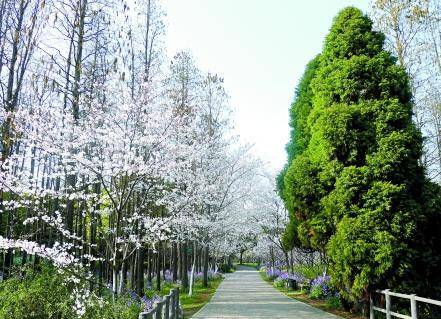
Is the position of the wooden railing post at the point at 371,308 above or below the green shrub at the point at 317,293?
above

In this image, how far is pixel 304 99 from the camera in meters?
17.5

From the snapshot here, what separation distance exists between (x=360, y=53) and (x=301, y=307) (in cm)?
917

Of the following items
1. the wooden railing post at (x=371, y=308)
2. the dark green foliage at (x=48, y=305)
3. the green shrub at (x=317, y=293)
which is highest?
the dark green foliage at (x=48, y=305)

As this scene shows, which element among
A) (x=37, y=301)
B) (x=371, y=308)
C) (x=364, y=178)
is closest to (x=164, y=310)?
(x=37, y=301)

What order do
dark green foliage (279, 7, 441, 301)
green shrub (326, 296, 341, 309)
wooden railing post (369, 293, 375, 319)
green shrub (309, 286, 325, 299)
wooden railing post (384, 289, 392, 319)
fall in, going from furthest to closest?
green shrub (309, 286, 325, 299), green shrub (326, 296, 341, 309), wooden railing post (369, 293, 375, 319), dark green foliage (279, 7, 441, 301), wooden railing post (384, 289, 392, 319)

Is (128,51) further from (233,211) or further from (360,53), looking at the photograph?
(233,211)

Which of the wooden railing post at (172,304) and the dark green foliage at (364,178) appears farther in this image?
the dark green foliage at (364,178)

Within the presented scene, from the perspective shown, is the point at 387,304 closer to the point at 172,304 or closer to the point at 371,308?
the point at 371,308

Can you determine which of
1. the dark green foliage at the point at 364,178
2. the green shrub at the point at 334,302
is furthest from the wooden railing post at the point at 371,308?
the green shrub at the point at 334,302

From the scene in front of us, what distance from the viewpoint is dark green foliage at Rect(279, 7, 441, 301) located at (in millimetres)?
10445

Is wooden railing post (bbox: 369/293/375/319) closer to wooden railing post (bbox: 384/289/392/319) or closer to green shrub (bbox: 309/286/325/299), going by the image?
wooden railing post (bbox: 384/289/392/319)

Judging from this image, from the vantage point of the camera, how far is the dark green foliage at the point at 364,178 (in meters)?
10.4

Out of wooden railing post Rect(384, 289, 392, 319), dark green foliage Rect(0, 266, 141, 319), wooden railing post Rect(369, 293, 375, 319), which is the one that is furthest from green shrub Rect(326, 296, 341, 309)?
dark green foliage Rect(0, 266, 141, 319)

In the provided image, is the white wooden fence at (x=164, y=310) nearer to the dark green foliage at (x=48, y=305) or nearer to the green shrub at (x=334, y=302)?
the dark green foliage at (x=48, y=305)
